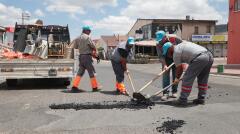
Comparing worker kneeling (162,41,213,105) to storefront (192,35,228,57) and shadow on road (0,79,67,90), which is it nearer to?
shadow on road (0,79,67,90)

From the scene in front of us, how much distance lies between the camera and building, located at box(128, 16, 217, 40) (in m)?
59.4

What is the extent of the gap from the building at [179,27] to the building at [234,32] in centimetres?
2835

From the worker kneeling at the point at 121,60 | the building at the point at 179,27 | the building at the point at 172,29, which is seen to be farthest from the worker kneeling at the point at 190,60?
the building at the point at 179,27

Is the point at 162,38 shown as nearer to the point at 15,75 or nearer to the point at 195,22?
the point at 15,75

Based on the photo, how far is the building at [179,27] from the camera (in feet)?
195

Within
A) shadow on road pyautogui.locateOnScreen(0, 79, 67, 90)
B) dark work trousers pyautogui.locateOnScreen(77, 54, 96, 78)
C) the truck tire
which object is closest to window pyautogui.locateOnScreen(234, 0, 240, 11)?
shadow on road pyautogui.locateOnScreen(0, 79, 67, 90)

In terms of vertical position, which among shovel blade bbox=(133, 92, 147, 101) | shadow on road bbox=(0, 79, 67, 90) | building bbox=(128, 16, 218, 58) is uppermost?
building bbox=(128, 16, 218, 58)

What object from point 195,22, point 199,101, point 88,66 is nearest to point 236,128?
point 199,101

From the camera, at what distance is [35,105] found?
8703mm

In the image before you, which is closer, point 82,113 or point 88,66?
point 82,113

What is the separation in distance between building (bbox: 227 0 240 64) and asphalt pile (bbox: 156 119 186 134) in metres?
23.5

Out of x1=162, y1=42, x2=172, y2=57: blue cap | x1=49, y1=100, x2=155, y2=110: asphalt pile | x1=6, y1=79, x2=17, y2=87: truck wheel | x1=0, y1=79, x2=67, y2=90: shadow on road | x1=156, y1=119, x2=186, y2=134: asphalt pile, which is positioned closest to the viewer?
x1=156, y1=119, x2=186, y2=134: asphalt pile

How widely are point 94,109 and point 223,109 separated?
259cm

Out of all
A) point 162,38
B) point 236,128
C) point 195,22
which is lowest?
point 236,128
